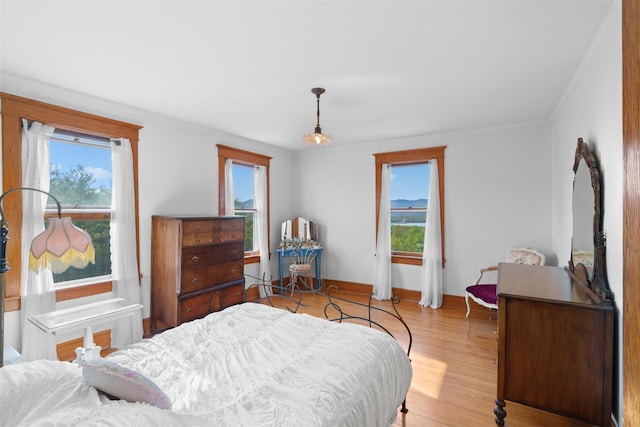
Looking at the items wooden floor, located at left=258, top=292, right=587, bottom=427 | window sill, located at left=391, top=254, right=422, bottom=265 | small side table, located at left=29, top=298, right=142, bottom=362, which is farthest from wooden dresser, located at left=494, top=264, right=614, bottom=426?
small side table, located at left=29, top=298, right=142, bottom=362

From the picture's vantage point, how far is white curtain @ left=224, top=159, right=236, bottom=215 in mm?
4473

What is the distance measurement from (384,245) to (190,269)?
292 cm

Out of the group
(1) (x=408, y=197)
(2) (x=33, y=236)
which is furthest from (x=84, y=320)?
(1) (x=408, y=197)

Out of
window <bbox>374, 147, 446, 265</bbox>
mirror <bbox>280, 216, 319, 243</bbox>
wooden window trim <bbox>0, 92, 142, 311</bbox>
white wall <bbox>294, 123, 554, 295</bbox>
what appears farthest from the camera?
mirror <bbox>280, 216, 319, 243</bbox>

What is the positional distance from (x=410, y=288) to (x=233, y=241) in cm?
282

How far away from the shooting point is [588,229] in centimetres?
215

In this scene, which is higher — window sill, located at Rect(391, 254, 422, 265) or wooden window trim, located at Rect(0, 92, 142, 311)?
wooden window trim, located at Rect(0, 92, 142, 311)

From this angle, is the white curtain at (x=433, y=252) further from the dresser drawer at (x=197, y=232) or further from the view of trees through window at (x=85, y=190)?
the view of trees through window at (x=85, y=190)

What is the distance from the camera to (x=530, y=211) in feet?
13.1

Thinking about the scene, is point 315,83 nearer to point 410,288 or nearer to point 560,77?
point 560,77

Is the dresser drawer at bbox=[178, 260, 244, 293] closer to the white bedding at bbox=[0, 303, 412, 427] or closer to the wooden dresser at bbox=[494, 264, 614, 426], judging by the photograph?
the white bedding at bbox=[0, 303, 412, 427]

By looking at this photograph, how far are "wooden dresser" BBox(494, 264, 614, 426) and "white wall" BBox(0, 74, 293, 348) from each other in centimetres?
360

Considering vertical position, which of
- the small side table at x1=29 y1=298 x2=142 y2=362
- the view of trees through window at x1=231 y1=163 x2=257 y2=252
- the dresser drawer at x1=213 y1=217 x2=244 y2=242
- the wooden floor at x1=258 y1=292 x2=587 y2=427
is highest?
the view of trees through window at x1=231 y1=163 x2=257 y2=252

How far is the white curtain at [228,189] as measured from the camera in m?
4.47
